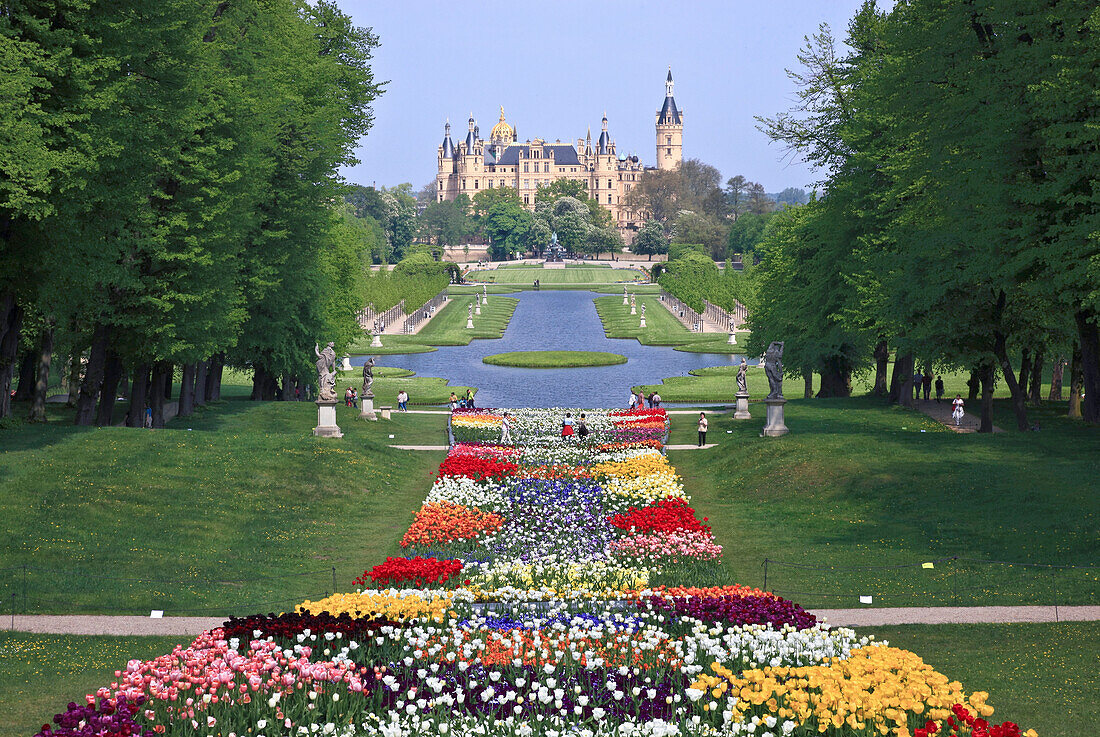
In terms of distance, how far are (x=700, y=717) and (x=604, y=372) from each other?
65319 mm

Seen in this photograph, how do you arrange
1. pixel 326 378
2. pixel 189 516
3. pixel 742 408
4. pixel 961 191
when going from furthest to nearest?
pixel 742 408 < pixel 326 378 < pixel 961 191 < pixel 189 516

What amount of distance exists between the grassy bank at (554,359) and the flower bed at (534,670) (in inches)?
2354

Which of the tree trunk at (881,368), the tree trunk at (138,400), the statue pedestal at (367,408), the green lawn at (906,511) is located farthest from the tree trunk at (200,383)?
the tree trunk at (881,368)

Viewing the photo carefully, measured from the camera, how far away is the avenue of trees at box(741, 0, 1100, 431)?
3038 cm

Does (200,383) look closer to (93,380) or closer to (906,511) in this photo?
(93,380)

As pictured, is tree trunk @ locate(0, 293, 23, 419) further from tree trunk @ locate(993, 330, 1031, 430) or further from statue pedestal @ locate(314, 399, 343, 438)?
tree trunk @ locate(993, 330, 1031, 430)

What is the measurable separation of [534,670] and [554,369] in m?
65.8

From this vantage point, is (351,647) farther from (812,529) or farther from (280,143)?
(280,143)

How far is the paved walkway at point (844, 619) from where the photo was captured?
19.7 metres

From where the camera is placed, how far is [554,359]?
85.1m

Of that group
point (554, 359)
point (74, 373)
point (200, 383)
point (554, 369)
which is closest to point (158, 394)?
point (200, 383)

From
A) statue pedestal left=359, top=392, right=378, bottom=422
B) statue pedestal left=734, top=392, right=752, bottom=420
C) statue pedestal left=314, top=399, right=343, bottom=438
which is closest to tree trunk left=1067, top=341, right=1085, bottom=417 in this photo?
statue pedestal left=734, top=392, right=752, bottom=420

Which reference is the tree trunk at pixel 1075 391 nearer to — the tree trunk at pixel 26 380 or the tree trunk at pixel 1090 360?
the tree trunk at pixel 1090 360

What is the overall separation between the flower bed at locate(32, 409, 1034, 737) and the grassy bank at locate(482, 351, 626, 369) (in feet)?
196
